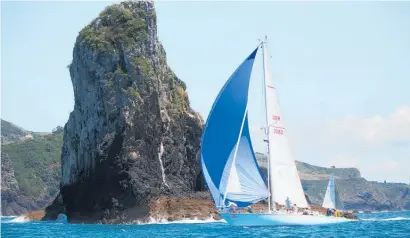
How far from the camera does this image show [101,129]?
55.3 meters

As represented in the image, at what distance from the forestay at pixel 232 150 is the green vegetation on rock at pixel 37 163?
79024 mm

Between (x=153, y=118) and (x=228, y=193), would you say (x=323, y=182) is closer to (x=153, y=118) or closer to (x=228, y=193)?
(x=153, y=118)

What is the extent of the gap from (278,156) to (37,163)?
8961 centimetres

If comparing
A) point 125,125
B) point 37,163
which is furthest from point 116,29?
point 37,163

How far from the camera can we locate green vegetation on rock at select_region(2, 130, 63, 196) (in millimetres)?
111312

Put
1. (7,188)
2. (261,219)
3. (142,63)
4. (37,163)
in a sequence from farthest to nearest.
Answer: (37,163) → (7,188) → (142,63) → (261,219)

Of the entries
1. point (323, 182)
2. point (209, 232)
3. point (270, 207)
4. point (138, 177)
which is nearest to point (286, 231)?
point (270, 207)

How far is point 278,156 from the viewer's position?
1414 inches

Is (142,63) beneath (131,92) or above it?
above

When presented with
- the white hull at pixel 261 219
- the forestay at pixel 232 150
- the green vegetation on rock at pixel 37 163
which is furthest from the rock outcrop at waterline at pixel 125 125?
the green vegetation on rock at pixel 37 163

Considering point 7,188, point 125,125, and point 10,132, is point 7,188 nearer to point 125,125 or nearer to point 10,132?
point 125,125

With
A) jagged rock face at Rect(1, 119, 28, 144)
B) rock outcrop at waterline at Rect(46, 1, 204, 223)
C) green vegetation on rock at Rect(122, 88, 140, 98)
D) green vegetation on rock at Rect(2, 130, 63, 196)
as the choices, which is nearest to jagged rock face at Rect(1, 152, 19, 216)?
green vegetation on rock at Rect(2, 130, 63, 196)

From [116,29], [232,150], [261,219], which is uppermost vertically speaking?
[116,29]

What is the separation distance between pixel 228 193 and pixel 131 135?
20.4 metres
